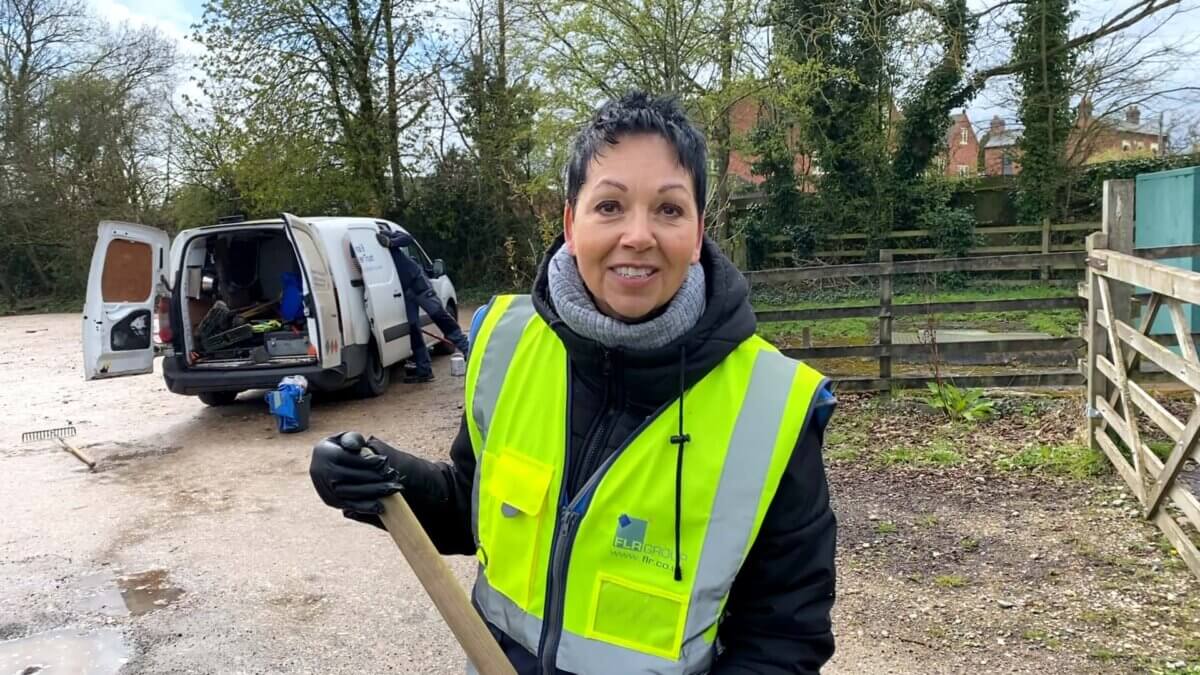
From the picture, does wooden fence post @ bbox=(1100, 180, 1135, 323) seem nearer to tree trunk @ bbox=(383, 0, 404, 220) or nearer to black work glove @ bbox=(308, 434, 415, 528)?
black work glove @ bbox=(308, 434, 415, 528)

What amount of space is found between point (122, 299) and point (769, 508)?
307 inches

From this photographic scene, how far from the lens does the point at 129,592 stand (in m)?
4.25

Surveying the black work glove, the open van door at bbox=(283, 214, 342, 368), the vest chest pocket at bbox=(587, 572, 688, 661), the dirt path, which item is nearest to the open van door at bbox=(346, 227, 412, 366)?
the open van door at bbox=(283, 214, 342, 368)

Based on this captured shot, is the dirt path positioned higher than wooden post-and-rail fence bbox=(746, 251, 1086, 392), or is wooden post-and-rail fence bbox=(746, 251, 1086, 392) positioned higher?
wooden post-and-rail fence bbox=(746, 251, 1086, 392)

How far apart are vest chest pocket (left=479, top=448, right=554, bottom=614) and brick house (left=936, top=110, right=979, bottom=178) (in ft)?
60.3

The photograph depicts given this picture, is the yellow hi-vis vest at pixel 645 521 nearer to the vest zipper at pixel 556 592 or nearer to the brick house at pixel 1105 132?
the vest zipper at pixel 556 592

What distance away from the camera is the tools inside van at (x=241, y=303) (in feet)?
27.5

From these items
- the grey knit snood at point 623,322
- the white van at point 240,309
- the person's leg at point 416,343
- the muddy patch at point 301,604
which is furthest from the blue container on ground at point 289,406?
the grey knit snood at point 623,322

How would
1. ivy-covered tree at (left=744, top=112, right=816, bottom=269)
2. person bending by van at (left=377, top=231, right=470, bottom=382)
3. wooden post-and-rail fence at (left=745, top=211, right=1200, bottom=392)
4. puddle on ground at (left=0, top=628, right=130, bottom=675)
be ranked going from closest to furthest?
puddle on ground at (left=0, top=628, right=130, bottom=675), wooden post-and-rail fence at (left=745, top=211, right=1200, bottom=392), person bending by van at (left=377, top=231, right=470, bottom=382), ivy-covered tree at (left=744, top=112, right=816, bottom=269)

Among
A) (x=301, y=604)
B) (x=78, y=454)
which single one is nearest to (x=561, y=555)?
(x=301, y=604)

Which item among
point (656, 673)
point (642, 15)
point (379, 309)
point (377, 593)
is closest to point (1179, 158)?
point (642, 15)

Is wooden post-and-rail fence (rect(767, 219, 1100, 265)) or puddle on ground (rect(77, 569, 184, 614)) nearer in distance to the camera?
puddle on ground (rect(77, 569, 184, 614))

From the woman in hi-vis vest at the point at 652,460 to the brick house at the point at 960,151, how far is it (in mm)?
18208

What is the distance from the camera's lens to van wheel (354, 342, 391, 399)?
880 cm
